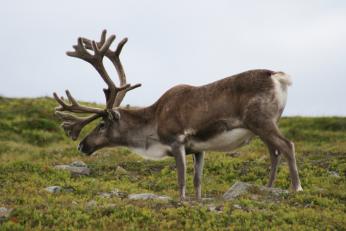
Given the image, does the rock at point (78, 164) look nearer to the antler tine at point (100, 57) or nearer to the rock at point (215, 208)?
the antler tine at point (100, 57)

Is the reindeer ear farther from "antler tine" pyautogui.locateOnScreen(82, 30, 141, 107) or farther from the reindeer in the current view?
"antler tine" pyautogui.locateOnScreen(82, 30, 141, 107)

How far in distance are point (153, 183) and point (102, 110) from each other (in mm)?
2455

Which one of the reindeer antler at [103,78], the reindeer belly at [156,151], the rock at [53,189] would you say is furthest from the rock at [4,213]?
the reindeer belly at [156,151]

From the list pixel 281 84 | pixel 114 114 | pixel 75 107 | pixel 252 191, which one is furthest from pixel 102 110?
pixel 281 84

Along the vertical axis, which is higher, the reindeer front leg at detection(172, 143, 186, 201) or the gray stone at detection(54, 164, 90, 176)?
the reindeer front leg at detection(172, 143, 186, 201)

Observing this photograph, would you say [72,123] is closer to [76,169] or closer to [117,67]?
[117,67]

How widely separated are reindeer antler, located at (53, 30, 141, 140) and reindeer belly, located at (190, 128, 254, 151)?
1.96 m

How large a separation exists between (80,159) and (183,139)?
693 cm

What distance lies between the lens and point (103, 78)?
12.6 metres

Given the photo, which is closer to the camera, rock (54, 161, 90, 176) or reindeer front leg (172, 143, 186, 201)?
reindeer front leg (172, 143, 186, 201)

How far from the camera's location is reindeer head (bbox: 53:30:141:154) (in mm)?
12461

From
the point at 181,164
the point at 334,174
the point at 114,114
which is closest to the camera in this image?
the point at 181,164

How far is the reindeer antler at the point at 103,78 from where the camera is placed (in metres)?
12.4

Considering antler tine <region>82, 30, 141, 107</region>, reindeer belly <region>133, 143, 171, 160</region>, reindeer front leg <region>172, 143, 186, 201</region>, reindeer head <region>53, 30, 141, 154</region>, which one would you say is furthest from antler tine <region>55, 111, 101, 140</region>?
reindeer front leg <region>172, 143, 186, 201</region>
